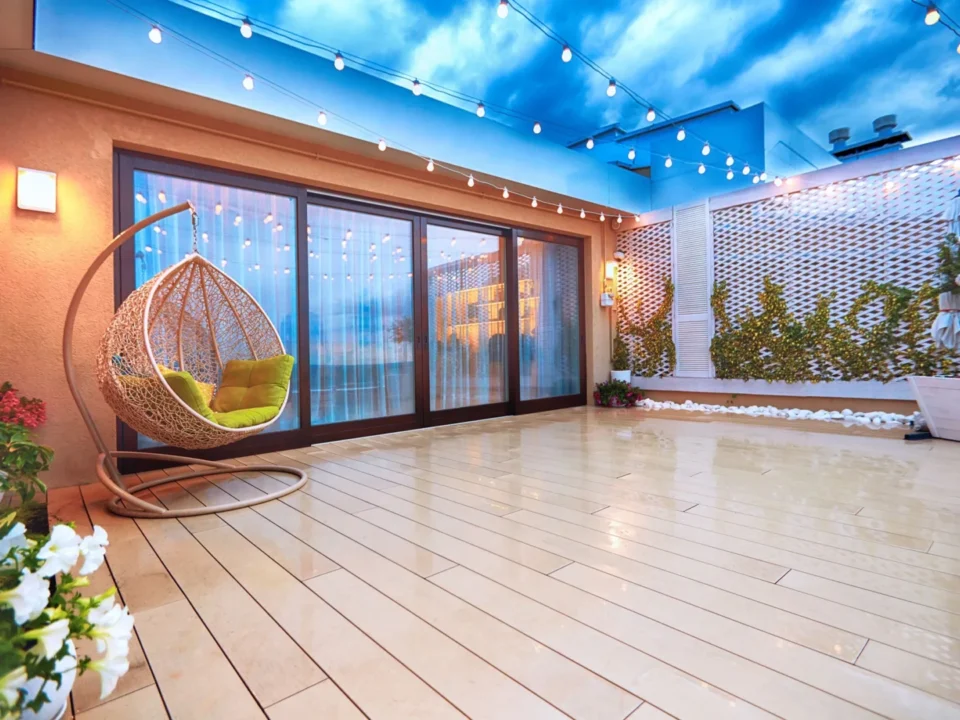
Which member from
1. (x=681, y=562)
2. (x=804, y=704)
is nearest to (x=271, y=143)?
(x=681, y=562)

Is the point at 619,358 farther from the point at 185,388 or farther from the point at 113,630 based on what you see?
the point at 113,630

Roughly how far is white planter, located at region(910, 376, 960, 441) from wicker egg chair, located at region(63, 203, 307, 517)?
203 inches

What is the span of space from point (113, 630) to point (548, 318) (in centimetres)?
663

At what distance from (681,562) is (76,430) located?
3821 millimetres

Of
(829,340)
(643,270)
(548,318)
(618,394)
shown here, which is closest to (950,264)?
(829,340)

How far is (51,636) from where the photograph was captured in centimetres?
60

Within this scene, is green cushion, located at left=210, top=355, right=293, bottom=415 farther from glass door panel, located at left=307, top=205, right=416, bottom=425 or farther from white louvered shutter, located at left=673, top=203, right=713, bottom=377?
white louvered shutter, located at left=673, top=203, right=713, bottom=377

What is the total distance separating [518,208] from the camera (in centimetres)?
637

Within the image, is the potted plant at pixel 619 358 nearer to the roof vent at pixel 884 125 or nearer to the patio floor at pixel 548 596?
the patio floor at pixel 548 596

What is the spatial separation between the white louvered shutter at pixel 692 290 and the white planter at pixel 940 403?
239cm

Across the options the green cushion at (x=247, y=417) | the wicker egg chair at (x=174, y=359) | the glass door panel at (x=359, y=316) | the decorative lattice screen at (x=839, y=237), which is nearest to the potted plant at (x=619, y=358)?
the decorative lattice screen at (x=839, y=237)

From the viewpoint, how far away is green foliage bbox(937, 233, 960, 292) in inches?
175

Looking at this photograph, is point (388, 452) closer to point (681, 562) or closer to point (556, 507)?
point (556, 507)

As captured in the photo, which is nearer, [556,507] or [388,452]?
[556,507]
